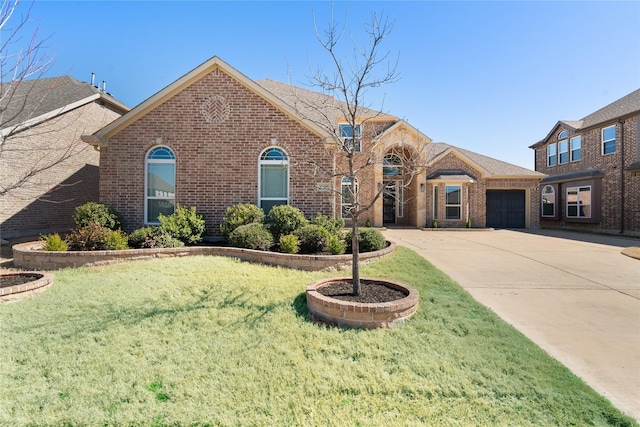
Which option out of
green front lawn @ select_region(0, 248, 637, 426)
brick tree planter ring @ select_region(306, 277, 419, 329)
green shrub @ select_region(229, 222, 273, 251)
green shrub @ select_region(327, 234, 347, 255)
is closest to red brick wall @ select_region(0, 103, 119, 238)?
green shrub @ select_region(229, 222, 273, 251)

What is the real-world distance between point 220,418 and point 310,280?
3.72 meters

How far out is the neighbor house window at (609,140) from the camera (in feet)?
59.7

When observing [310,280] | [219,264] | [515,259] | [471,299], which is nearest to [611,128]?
[515,259]

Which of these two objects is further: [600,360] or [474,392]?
[600,360]

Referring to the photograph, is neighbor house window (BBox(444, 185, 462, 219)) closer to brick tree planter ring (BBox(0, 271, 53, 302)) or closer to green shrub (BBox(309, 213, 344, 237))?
green shrub (BBox(309, 213, 344, 237))

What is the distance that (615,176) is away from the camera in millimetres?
17906

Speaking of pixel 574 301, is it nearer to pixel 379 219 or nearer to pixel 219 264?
pixel 219 264

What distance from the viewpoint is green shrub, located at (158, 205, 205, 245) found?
8.42m

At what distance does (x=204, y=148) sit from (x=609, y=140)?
23.3 m

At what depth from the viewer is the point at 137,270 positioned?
6473 mm

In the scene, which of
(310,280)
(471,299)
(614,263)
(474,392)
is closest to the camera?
(474,392)

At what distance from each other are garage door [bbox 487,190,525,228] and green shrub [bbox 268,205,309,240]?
15.8 meters

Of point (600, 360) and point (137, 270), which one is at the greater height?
point (137, 270)

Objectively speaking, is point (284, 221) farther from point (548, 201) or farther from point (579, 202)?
point (548, 201)
